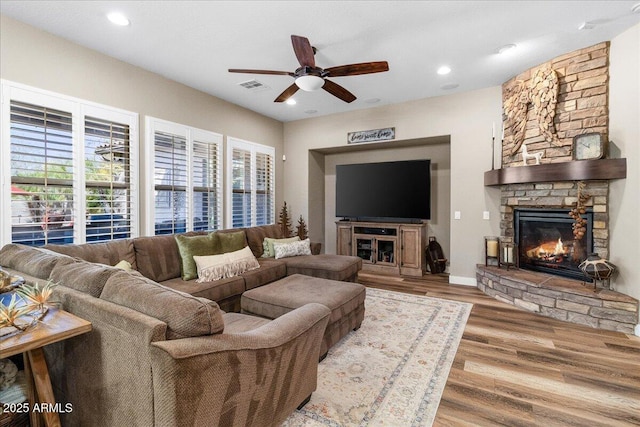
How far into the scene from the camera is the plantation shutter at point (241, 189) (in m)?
5.00

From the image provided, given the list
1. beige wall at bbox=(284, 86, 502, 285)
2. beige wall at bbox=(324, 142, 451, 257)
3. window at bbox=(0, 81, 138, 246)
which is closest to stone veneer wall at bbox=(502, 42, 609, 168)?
beige wall at bbox=(284, 86, 502, 285)

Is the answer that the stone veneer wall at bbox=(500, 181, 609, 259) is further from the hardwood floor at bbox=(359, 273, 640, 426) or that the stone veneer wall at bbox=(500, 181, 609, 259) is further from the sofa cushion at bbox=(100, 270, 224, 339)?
the sofa cushion at bbox=(100, 270, 224, 339)

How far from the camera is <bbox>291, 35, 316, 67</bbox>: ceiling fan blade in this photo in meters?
2.45

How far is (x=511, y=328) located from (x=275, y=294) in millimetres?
2452

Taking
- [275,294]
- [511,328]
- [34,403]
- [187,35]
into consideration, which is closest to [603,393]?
[511,328]

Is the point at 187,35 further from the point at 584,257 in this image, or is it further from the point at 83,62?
the point at 584,257

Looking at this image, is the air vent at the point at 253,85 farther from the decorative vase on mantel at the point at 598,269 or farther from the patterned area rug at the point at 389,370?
the decorative vase on mantel at the point at 598,269

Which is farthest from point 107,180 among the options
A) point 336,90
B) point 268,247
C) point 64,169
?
point 336,90

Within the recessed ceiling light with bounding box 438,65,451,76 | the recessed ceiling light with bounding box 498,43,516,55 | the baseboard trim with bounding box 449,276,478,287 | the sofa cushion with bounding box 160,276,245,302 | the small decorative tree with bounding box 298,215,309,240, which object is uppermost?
the recessed ceiling light with bounding box 438,65,451,76

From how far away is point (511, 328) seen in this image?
309 centimetres

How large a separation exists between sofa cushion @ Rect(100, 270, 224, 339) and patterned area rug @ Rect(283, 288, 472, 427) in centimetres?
100

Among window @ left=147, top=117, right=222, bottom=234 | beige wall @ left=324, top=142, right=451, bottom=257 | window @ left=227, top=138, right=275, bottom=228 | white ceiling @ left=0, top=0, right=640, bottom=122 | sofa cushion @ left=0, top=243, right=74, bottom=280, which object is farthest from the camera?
beige wall @ left=324, top=142, right=451, bottom=257

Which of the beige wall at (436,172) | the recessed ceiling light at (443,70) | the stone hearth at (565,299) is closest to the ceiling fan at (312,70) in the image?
the recessed ceiling light at (443,70)

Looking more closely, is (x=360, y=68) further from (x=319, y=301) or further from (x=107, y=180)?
(x=107, y=180)
